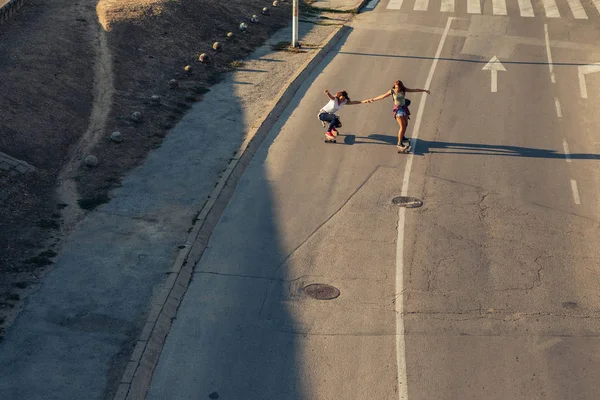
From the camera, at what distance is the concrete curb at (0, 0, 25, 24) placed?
84.6 feet

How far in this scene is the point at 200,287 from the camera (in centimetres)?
1501

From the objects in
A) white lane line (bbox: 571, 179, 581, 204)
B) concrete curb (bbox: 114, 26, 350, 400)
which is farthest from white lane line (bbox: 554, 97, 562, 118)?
concrete curb (bbox: 114, 26, 350, 400)

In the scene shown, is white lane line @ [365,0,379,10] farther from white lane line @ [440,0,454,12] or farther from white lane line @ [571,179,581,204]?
white lane line @ [571,179,581,204]

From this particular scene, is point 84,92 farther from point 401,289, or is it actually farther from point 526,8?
point 526,8

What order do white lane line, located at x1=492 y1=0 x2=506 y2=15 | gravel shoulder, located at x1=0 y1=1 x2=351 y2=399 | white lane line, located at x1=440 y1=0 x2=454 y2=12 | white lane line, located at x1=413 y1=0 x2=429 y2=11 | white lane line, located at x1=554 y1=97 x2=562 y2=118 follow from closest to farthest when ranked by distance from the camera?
gravel shoulder, located at x1=0 y1=1 x2=351 y2=399 < white lane line, located at x1=554 y1=97 x2=562 y2=118 < white lane line, located at x1=492 y1=0 x2=506 y2=15 < white lane line, located at x1=440 y1=0 x2=454 y2=12 < white lane line, located at x1=413 y1=0 x2=429 y2=11

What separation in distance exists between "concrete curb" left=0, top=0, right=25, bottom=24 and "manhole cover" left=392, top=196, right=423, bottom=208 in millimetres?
14390

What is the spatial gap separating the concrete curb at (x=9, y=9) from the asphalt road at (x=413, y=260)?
956cm

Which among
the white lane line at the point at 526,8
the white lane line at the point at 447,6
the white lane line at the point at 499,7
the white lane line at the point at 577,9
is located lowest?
the white lane line at the point at 577,9

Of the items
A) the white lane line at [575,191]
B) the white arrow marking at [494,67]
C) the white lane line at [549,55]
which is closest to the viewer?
the white lane line at [575,191]

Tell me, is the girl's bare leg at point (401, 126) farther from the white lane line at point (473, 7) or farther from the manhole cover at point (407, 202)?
the white lane line at point (473, 7)

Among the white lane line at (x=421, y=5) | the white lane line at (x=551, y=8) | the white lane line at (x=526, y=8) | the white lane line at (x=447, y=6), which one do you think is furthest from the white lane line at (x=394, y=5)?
the white lane line at (x=551, y=8)

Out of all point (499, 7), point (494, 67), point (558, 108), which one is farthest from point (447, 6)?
point (558, 108)

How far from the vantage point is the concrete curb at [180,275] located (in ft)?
40.6

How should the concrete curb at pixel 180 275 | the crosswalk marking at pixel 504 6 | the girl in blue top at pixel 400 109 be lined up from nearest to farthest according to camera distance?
1. the concrete curb at pixel 180 275
2. the girl in blue top at pixel 400 109
3. the crosswalk marking at pixel 504 6
